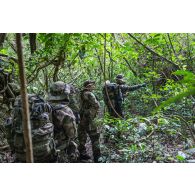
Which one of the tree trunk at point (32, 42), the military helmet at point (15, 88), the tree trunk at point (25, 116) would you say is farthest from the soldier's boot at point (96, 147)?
the tree trunk at point (25, 116)

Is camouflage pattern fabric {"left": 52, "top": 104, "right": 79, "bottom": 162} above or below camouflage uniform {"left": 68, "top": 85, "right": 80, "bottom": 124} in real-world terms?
below

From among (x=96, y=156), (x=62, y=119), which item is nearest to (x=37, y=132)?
(x=62, y=119)

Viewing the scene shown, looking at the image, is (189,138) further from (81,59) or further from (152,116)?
(81,59)

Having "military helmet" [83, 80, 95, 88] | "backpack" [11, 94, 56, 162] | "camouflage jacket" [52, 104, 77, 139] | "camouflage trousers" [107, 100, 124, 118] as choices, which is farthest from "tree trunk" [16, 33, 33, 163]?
"camouflage trousers" [107, 100, 124, 118]

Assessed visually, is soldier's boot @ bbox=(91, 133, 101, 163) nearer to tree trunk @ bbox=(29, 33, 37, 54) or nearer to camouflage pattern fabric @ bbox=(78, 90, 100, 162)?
camouflage pattern fabric @ bbox=(78, 90, 100, 162)

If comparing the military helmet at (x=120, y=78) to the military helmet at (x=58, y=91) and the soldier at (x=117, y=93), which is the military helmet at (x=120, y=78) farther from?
the military helmet at (x=58, y=91)

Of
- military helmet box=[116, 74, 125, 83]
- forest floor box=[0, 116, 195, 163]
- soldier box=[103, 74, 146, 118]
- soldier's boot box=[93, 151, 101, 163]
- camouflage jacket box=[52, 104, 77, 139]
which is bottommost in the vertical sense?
soldier's boot box=[93, 151, 101, 163]

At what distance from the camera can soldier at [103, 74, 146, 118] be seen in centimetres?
254

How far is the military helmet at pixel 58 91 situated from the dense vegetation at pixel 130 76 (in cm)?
7

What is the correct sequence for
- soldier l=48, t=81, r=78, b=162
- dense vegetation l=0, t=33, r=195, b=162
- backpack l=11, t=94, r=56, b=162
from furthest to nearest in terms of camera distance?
soldier l=48, t=81, r=78, b=162 < dense vegetation l=0, t=33, r=195, b=162 < backpack l=11, t=94, r=56, b=162

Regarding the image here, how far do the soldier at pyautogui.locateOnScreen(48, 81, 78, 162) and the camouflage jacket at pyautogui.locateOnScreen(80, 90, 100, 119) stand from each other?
197 mm

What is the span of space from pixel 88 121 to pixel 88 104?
0.18 meters

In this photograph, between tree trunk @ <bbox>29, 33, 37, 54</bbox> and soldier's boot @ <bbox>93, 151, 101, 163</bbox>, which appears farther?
tree trunk @ <bbox>29, 33, 37, 54</bbox>
